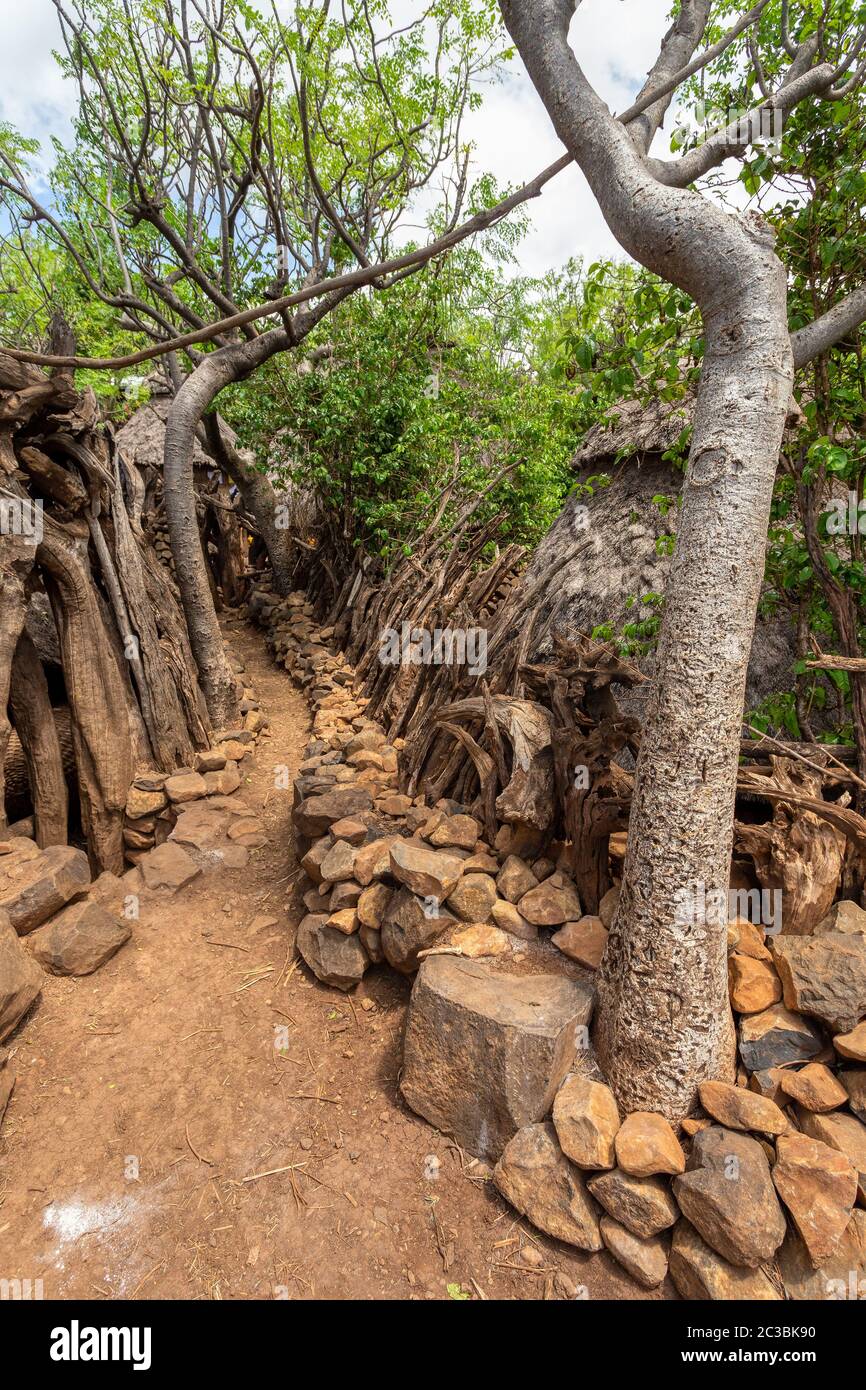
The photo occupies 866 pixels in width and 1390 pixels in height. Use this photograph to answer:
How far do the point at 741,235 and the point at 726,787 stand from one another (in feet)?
5.79

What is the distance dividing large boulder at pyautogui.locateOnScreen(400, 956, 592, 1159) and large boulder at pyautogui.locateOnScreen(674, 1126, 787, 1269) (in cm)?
53

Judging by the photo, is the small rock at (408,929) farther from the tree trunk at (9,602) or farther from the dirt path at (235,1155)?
the tree trunk at (9,602)

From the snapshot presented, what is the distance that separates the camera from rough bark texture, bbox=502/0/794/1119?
1.90m

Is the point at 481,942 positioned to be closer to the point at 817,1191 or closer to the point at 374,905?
the point at 374,905

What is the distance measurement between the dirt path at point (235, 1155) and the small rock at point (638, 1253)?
0.19 feet

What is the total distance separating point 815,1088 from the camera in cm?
203

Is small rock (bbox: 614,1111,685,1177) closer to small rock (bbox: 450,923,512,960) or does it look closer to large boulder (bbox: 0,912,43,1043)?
small rock (bbox: 450,923,512,960)

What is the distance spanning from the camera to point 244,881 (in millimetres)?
4066

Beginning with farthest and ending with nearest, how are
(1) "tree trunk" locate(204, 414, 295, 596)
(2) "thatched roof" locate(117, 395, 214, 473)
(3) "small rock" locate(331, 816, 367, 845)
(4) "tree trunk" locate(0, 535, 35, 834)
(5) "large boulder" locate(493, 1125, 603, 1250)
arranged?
(2) "thatched roof" locate(117, 395, 214, 473) → (1) "tree trunk" locate(204, 414, 295, 596) → (3) "small rock" locate(331, 816, 367, 845) → (4) "tree trunk" locate(0, 535, 35, 834) → (5) "large boulder" locate(493, 1125, 603, 1250)

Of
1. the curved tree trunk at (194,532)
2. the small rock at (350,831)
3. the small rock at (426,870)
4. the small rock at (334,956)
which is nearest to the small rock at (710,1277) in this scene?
the small rock at (426,870)

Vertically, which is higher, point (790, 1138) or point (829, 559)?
point (829, 559)

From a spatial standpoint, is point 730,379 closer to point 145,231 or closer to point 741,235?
point 741,235

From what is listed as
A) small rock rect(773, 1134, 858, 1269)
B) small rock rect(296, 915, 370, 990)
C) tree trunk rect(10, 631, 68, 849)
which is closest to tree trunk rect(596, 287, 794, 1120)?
small rock rect(773, 1134, 858, 1269)

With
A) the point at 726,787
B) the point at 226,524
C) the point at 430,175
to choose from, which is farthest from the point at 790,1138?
the point at 226,524
